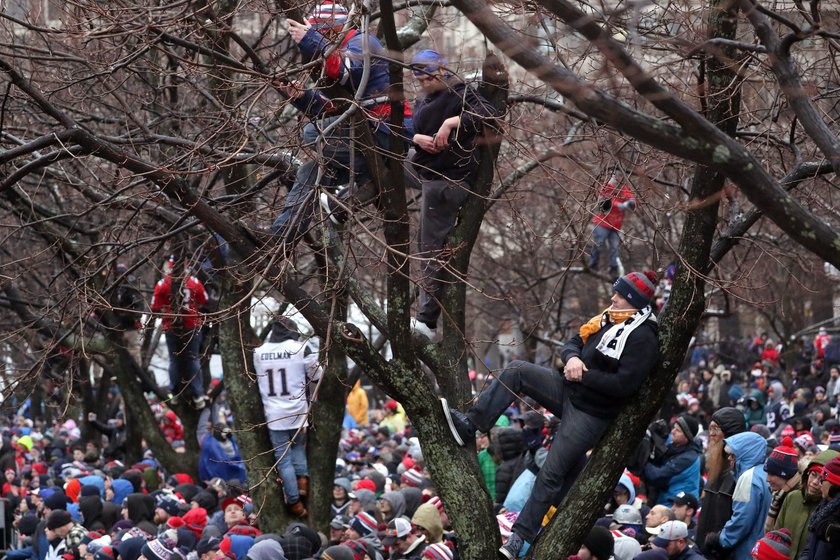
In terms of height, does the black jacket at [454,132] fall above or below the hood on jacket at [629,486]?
above

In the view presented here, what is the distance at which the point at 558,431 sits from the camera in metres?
6.98

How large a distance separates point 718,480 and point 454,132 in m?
3.76

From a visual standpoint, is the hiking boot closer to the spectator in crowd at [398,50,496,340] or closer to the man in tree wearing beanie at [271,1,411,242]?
the spectator in crowd at [398,50,496,340]

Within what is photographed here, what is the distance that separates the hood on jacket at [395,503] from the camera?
38.1ft

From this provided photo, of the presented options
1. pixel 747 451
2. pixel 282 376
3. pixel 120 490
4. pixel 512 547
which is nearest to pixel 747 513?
pixel 747 451

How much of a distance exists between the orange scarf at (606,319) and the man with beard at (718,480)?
259cm

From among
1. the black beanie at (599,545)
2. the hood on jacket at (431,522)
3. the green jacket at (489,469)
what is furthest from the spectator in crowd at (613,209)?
the hood on jacket at (431,522)

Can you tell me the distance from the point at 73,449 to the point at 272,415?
473 inches

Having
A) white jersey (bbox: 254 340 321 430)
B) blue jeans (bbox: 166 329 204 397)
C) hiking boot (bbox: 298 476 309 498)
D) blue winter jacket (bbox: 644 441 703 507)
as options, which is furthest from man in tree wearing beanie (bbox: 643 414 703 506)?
Result: blue jeans (bbox: 166 329 204 397)

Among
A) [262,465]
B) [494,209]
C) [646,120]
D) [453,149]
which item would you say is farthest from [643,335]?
[494,209]

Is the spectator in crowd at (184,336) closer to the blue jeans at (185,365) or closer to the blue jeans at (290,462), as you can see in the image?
the blue jeans at (185,365)

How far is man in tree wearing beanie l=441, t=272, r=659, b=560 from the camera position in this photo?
6594mm

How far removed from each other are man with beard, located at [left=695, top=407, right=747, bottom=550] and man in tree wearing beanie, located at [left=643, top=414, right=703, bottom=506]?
3.03 ft

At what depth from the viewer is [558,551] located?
640 cm
